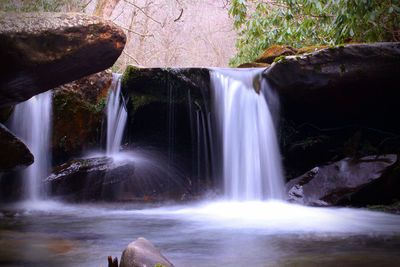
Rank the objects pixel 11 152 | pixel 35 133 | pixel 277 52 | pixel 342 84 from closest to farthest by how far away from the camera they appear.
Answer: pixel 11 152, pixel 342 84, pixel 35 133, pixel 277 52

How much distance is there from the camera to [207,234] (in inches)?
170

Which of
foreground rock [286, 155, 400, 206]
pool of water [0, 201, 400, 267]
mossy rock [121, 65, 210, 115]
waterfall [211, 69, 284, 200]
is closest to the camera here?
pool of water [0, 201, 400, 267]

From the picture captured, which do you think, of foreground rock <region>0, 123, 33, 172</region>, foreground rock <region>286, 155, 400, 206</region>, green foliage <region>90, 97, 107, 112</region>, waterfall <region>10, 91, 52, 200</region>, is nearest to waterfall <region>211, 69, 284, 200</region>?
foreground rock <region>286, 155, 400, 206</region>

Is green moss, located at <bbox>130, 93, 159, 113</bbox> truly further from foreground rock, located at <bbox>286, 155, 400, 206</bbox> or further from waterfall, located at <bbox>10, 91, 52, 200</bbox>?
foreground rock, located at <bbox>286, 155, 400, 206</bbox>

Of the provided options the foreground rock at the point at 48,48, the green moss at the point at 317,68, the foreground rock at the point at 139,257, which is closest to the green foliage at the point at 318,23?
the green moss at the point at 317,68

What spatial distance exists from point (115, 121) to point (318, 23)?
7.54 metres

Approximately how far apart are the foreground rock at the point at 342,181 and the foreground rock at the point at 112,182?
2522 millimetres

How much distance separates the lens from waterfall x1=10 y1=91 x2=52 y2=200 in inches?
288

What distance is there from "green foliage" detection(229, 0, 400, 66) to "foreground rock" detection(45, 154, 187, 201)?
495cm

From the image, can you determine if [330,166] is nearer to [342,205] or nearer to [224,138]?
[342,205]

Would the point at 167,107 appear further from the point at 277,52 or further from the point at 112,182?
the point at 277,52

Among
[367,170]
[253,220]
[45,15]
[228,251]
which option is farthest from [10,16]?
[367,170]

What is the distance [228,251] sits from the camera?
3418 mm

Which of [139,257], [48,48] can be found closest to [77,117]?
[48,48]
